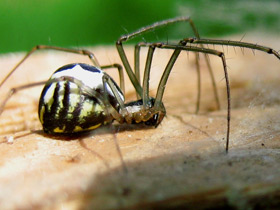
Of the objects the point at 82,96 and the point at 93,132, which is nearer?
the point at 82,96

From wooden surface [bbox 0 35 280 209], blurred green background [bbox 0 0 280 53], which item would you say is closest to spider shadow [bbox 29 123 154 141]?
wooden surface [bbox 0 35 280 209]

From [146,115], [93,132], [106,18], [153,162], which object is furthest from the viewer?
[106,18]

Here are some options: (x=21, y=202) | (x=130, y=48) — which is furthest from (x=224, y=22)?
(x=21, y=202)

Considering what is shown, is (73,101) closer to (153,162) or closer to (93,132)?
(93,132)

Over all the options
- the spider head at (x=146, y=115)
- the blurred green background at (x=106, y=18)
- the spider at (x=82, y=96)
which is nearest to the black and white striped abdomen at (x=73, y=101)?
the spider at (x=82, y=96)

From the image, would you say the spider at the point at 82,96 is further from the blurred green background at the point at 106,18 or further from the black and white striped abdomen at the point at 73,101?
the blurred green background at the point at 106,18

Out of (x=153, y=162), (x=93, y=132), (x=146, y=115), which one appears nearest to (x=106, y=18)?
(x=146, y=115)
